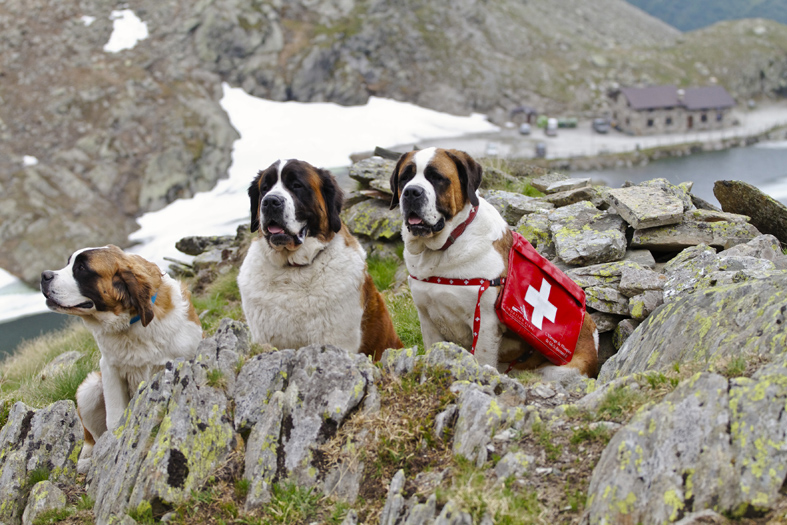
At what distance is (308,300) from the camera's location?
13.8ft

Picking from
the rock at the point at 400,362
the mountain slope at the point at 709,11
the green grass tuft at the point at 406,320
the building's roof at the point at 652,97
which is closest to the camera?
the rock at the point at 400,362

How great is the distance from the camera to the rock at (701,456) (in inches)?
83.5

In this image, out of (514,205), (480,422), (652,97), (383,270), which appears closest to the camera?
(480,422)

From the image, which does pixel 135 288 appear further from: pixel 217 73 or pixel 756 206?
pixel 217 73

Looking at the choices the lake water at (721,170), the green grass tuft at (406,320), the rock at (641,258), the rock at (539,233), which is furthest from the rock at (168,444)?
the lake water at (721,170)

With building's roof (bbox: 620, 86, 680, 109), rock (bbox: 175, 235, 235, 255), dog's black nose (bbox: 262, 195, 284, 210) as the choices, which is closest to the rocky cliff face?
building's roof (bbox: 620, 86, 680, 109)

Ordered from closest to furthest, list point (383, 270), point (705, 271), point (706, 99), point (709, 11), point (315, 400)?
1. point (315, 400)
2. point (705, 271)
3. point (383, 270)
4. point (706, 99)
5. point (709, 11)

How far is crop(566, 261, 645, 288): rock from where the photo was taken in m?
5.58

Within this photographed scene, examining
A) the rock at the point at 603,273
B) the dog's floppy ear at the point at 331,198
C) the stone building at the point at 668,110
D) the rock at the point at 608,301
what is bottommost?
the stone building at the point at 668,110

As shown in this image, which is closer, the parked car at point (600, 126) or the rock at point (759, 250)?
the rock at point (759, 250)

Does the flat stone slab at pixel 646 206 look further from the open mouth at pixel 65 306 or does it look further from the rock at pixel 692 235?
the open mouth at pixel 65 306

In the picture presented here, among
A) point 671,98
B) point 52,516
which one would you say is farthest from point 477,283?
point 671,98

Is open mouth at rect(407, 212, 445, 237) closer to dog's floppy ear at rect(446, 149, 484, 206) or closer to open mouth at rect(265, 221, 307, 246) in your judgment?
dog's floppy ear at rect(446, 149, 484, 206)

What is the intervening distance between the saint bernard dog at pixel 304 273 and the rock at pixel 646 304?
2.41 meters
